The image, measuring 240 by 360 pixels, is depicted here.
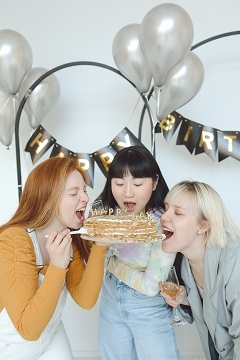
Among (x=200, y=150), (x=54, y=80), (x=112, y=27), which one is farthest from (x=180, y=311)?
(x=112, y=27)

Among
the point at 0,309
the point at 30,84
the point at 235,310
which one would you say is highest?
the point at 30,84

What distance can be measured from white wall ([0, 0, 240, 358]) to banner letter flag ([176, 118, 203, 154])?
426 mm

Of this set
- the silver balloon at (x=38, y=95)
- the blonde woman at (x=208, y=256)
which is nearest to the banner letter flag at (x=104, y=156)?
the silver balloon at (x=38, y=95)

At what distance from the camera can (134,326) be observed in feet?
5.25

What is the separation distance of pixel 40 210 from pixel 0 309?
1.10 ft

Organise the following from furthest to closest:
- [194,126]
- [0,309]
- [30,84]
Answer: [30,84], [194,126], [0,309]

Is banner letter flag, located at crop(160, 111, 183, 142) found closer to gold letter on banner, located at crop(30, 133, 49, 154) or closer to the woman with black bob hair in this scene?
the woman with black bob hair

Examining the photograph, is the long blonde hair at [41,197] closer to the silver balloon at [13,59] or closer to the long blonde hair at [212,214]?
the long blonde hair at [212,214]

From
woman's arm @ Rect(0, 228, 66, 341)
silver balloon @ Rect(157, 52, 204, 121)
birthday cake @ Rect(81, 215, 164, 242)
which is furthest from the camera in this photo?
silver balloon @ Rect(157, 52, 204, 121)

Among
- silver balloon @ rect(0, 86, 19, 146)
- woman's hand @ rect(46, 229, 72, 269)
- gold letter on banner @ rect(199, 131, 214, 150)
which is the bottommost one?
woman's hand @ rect(46, 229, 72, 269)

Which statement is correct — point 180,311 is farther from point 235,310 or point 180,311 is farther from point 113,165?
point 113,165

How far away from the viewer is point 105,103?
273 centimetres

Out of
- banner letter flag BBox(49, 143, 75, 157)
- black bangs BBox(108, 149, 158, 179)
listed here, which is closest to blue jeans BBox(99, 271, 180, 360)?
black bangs BBox(108, 149, 158, 179)

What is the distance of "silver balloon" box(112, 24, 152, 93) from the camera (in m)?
2.03
